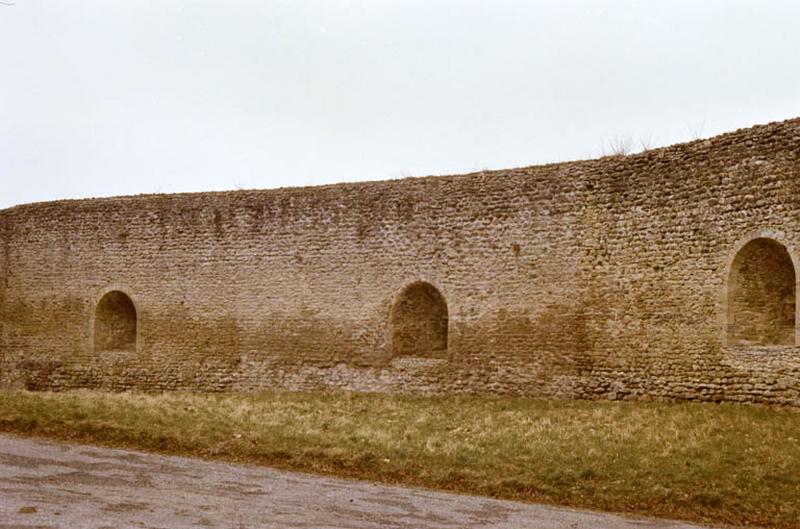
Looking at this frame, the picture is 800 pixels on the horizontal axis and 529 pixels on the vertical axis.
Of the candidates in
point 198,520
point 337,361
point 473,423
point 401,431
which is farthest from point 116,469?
point 337,361

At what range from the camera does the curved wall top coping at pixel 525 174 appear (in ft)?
48.2

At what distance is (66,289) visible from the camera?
23.3 m

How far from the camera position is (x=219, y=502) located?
363 inches

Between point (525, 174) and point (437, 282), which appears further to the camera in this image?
point (437, 282)

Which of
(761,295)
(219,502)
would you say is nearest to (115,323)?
(219,502)

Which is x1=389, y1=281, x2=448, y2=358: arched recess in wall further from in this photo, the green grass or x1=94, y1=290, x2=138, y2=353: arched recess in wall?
x1=94, y1=290, x2=138, y2=353: arched recess in wall

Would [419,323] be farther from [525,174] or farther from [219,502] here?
[219,502]

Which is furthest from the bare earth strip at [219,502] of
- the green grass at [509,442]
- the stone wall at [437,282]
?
the stone wall at [437,282]

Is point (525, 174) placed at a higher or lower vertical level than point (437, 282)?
higher

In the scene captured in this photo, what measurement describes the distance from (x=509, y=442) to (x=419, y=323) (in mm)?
6947

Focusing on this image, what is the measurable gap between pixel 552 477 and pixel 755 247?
6339 mm

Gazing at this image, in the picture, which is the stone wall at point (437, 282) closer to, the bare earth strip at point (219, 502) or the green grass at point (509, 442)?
the green grass at point (509, 442)

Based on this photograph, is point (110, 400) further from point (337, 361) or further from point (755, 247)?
point (755, 247)

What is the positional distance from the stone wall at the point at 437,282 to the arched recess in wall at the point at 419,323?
0.05 metres
